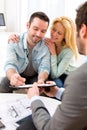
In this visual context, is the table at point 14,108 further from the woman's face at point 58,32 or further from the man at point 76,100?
the woman's face at point 58,32

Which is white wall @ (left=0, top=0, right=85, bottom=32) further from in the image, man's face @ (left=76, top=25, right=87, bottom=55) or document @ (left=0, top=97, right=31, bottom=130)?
man's face @ (left=76, top=25, right=87, bottom=55)

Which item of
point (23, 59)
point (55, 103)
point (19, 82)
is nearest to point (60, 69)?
point (23, 59)

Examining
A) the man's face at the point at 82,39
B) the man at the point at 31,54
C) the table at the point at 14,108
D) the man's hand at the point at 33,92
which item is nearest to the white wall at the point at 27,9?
the man at the point at 31,54

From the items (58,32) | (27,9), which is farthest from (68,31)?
(27,9)

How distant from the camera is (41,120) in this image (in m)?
1.15

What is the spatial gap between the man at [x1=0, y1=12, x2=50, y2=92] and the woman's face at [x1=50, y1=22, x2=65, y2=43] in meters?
0.10

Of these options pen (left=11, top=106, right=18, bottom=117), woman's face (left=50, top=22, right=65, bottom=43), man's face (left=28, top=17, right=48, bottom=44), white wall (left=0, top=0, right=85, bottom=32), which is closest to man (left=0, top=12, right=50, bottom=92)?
man's face (left=28, top=17, right=48, bottom=44)

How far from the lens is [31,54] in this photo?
2553 mm

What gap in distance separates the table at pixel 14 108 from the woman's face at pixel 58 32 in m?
0.91

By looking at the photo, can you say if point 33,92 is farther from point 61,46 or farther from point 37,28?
point 61,46

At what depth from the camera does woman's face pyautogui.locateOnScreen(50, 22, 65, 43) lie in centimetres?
250

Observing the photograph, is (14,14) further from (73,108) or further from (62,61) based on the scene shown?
(73,108)

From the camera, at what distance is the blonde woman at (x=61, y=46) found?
250 cm

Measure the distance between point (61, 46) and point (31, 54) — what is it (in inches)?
13.1
